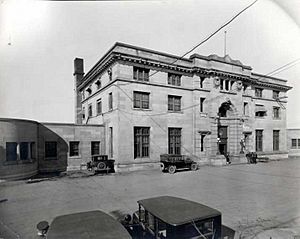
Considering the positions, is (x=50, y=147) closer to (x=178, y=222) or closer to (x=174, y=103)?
(x=174, y=103)

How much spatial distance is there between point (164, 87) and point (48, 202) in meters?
9.33

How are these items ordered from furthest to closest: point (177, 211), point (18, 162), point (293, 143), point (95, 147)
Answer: point (293, 143) < point (95, 147) < point (18, 162) < point (177, 211)

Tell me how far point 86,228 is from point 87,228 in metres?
0.01

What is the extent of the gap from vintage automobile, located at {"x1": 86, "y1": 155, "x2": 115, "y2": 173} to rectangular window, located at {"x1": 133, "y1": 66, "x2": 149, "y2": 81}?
18.1 ft

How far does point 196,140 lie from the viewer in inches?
540

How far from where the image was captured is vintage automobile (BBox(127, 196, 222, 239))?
3.02 metres

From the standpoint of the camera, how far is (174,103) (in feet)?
44.2

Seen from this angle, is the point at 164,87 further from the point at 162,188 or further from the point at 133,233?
the point at 133,233

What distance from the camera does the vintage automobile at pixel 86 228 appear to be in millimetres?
2689

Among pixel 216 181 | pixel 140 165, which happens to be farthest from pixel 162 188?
pixel 140 165

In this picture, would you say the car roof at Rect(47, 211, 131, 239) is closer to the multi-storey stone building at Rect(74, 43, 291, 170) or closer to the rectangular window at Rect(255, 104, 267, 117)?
the multi-storey stone building at Rect(74, 43, 291, 170)

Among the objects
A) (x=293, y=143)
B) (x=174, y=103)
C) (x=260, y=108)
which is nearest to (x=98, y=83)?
(x=174, y=103)

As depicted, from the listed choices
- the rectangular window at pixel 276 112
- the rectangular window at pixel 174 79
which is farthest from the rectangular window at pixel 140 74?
the rectangular window at pixel 276 112

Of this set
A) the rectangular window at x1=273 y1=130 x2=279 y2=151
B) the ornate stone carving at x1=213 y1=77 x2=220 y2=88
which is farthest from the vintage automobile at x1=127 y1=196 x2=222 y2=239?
the rectangular window at x1=273 y1=130 x2=279 y2=151
